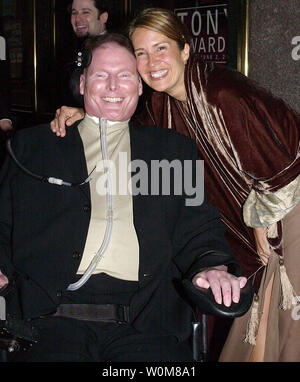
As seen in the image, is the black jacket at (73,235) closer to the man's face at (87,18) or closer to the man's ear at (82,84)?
the man's ear at (82,84)

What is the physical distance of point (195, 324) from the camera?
5.86ft

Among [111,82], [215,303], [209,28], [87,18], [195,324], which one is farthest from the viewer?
[209,28]

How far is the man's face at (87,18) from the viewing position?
3.67 metres

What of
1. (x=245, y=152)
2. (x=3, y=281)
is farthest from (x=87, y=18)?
(x=3, y=281)

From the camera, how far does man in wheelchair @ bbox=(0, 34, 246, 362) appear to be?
176cm

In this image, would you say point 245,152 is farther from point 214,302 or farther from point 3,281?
point 3,281

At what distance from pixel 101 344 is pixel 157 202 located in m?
0.51

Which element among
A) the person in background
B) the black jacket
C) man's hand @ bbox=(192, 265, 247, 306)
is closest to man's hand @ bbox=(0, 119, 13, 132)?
the person in background

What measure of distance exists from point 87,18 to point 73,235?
7.38ft

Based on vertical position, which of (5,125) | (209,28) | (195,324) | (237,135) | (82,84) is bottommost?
(195,324)

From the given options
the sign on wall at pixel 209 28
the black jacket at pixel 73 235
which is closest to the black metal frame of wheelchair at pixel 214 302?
the black jacket at pixel 73 235

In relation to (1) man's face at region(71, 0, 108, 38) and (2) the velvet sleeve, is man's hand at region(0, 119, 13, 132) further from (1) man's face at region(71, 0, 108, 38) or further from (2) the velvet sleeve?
(2) the velvet sleeve

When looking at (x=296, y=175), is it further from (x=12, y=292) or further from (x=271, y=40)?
(x=271, y=40)

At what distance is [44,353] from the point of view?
5.46ft
